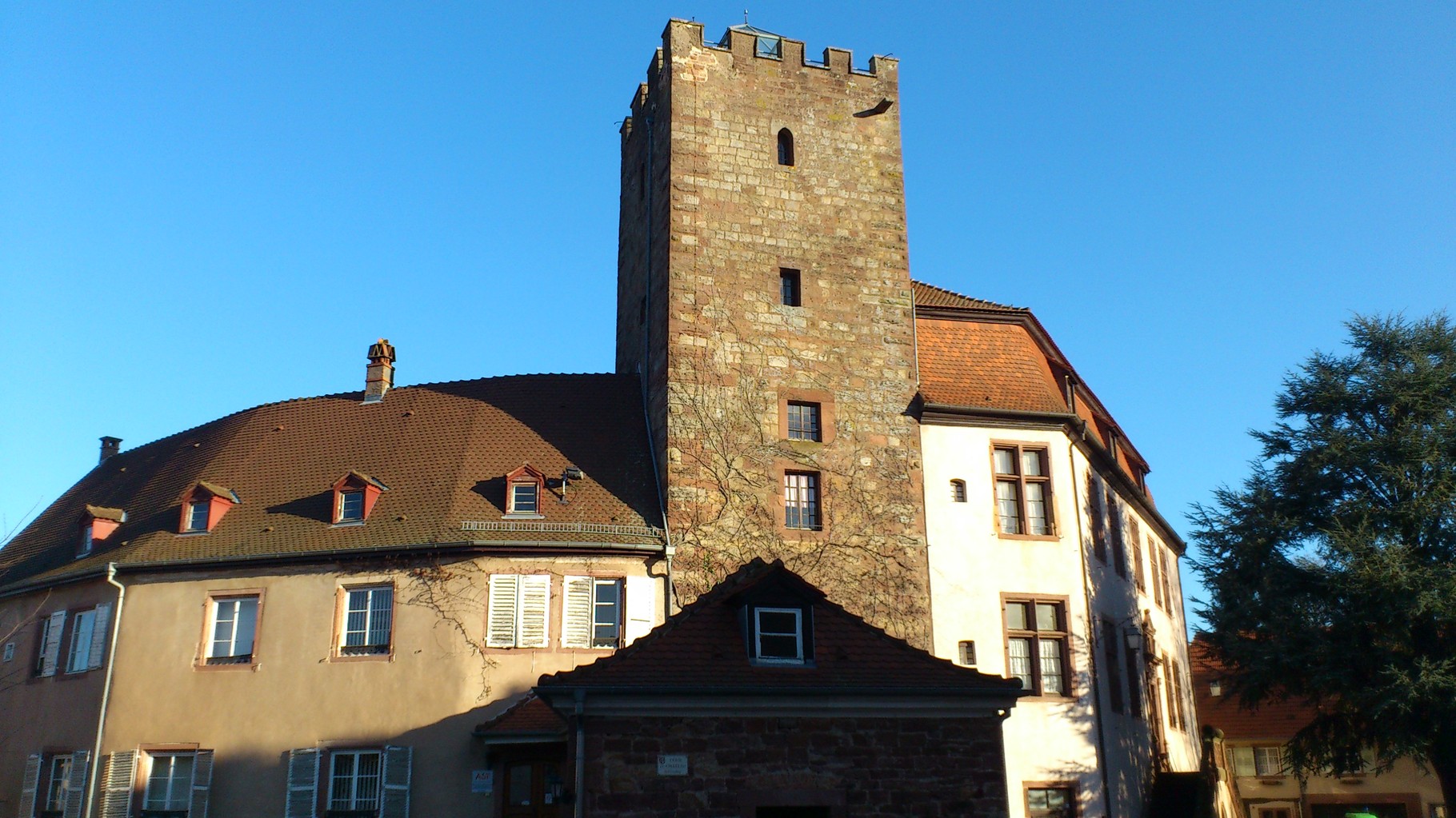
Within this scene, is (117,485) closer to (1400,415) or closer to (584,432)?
(584,432)

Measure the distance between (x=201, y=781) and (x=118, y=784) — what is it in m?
1.54

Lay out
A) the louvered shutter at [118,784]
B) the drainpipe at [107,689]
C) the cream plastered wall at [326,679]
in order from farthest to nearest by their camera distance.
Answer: the drainpipe at [107,689]
the louvered shutter at [118,784]
the cream plastered wall at [326,679]

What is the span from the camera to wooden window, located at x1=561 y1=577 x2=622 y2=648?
780 inches

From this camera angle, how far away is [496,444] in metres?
22.8

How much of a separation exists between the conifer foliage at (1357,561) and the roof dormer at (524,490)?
11982 mm

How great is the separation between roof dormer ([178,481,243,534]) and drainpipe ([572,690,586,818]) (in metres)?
10.5

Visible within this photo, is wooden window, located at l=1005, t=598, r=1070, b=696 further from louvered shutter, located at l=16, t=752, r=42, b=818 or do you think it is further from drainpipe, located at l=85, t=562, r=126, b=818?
louvered shutter, located at l=16, t=752, r=42, b=818

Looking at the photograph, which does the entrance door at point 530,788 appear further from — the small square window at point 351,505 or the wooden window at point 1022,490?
the wooden window at point 1022,490

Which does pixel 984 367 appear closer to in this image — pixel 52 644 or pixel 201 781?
pixel 201 781

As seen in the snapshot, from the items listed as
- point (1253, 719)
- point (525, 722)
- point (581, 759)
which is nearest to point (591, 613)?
point (525, 722)

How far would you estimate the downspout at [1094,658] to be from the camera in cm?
2059

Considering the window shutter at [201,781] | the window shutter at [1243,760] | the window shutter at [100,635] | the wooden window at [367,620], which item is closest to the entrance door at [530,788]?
the wooden window at [367,620]

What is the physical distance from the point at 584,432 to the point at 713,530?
143 inches

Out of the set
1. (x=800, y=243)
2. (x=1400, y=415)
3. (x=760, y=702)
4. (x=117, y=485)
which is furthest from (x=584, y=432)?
(x=1400, y=415)
